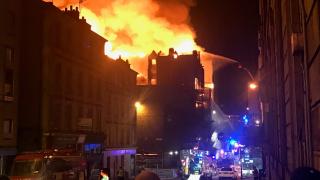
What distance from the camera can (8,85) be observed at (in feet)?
116

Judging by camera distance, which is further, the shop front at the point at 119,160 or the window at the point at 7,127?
the shop front at the point at 119,160

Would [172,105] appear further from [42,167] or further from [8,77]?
[42,167]

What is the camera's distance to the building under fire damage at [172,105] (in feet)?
263

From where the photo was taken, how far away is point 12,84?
35.9m

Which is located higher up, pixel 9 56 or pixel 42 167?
pixel 9 56

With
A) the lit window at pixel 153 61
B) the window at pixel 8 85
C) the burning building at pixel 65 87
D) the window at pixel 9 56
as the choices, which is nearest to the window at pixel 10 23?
the window at pixel 9 56

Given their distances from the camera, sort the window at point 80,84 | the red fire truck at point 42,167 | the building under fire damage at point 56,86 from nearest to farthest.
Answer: the red fire truck at point 42,167, the building under fire damage at point 56,86, the window at point 80,84

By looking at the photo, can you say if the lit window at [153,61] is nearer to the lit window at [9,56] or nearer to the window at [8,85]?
the lit window at [9,56]

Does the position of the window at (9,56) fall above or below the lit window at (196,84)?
below

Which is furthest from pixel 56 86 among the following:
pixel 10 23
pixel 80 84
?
pixel 10 23

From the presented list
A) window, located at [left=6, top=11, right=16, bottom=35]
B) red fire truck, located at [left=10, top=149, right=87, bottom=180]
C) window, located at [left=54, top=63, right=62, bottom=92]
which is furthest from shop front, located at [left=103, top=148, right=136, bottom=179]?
red fire truck, located at [left=10, top=149, right=87, bottom=180]

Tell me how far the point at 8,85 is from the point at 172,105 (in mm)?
52891

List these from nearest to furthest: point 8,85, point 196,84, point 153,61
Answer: point 8,85, point 153,61, point 196,84

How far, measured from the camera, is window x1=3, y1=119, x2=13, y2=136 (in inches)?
1367
